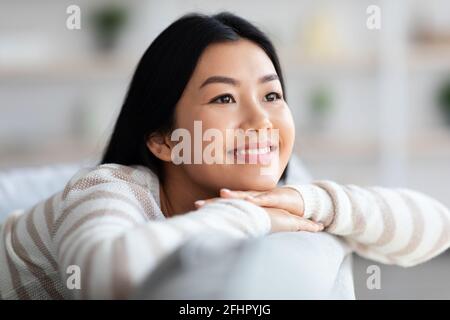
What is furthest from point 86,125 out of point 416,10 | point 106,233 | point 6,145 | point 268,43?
point 106,233

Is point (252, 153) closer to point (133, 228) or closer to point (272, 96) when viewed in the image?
point (272, 96)

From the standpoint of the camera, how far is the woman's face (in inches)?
37.5

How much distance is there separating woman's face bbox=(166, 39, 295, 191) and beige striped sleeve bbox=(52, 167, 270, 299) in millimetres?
121

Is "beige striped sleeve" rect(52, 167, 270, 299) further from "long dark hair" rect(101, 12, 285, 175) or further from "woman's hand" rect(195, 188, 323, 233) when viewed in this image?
"long dark hair" rect(101, 12, 285, 175)

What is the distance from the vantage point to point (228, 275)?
0.60 meters

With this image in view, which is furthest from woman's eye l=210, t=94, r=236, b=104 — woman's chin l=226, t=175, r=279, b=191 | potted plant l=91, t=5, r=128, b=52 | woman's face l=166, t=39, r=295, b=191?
potted plant l=91, t=5, r=128, b=52

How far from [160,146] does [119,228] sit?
345mm

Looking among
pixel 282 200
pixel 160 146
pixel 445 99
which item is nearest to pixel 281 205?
pixel 282 200

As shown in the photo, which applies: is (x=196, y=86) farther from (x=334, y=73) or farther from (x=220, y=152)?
(x=334, y=73)

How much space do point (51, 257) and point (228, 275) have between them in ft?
1.38

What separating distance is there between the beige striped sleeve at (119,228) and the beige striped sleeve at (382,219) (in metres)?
0.19

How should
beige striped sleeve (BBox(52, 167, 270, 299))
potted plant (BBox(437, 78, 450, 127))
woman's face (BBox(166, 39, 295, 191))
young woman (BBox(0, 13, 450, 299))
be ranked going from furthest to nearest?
potted plant (BBox(437, 78, 450, 127)), woman's face (BBox(166, 39, 295, 191)), young woman (BBox(0, 13, 450, 299)), beige striped sleeve (BBox(52, 167, 270, 299))

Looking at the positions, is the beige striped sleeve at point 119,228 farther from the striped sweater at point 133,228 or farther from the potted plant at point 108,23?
the potted plant at point 108,23

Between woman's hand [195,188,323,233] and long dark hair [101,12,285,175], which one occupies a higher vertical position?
long dark hair [101,12,285,175]
